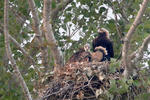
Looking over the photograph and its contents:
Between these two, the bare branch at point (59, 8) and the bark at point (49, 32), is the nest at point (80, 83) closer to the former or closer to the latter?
the bark at point (49, 32)

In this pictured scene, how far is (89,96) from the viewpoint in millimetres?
7176

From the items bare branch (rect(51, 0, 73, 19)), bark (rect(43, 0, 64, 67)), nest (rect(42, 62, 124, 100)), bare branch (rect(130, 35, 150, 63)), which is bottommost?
nest (rect(42, 62, 124, 100))

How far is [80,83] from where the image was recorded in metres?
7.28

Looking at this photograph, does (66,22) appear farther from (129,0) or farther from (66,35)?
(129,0)

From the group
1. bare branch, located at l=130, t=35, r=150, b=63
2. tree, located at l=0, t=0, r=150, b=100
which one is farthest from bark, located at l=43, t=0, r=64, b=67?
bare branch, located at l=130, t=35, r=150, b=63

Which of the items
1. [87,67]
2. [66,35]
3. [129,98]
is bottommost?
[129,98]

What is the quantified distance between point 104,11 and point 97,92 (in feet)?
11.4

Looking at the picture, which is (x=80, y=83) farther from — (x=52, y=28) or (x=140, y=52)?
(x=52, y=28)

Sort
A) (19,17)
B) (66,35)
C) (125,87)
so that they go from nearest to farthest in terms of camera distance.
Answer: (125,87), (19,17), (66,35)

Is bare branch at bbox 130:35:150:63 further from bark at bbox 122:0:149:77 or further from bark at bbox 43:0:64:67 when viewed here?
bark at bbox 43:0:64:67

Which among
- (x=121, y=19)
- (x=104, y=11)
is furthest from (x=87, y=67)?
(x=104, y=11)

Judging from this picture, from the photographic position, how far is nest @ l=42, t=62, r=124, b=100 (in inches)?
281

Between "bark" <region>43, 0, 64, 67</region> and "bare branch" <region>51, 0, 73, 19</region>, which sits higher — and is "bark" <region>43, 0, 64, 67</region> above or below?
below

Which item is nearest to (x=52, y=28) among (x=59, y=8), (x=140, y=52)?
(x=59, y=8)
